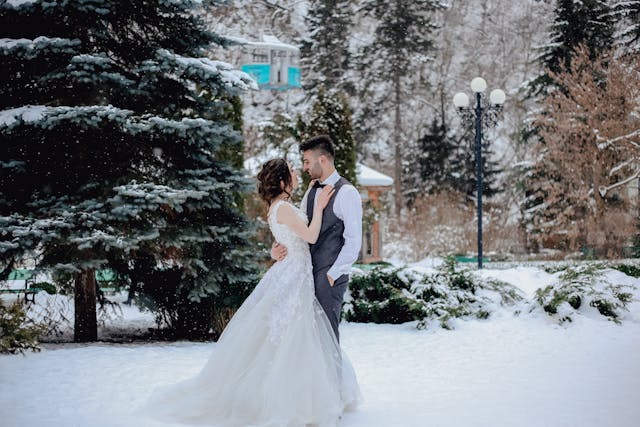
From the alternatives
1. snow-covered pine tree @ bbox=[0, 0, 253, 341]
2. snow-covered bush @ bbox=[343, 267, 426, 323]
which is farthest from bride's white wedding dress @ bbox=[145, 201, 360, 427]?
snow-covered bush @ bbox=[343, 267, 426, 323]

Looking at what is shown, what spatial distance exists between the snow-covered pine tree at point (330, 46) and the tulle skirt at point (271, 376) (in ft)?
101

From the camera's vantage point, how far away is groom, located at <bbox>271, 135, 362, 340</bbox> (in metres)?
5.29

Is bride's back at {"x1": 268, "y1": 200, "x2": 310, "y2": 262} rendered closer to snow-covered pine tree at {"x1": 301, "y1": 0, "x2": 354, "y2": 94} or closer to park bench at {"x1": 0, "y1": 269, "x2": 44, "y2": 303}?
park bench at {"x1": 0, "y1": 269, "x2": 44, "y2": 303}

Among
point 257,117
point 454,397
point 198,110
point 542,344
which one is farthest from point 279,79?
point 454,397

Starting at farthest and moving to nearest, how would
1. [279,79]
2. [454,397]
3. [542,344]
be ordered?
1. [279,79]
2. [542,344]
3. [454,397]

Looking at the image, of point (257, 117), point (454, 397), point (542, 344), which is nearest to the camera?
point (454, 397)

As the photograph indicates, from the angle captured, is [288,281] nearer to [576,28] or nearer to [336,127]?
[336,127]

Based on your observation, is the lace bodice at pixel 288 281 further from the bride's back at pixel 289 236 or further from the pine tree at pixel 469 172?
the pine tree at pixel 469 172

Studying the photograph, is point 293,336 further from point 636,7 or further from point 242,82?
point 636,7

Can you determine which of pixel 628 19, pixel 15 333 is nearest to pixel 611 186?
pixel 628 19

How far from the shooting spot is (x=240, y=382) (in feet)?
17.1

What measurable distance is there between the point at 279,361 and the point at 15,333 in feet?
14.4

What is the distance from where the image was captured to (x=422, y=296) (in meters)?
11.1

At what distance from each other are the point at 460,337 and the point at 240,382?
5.03 metres
